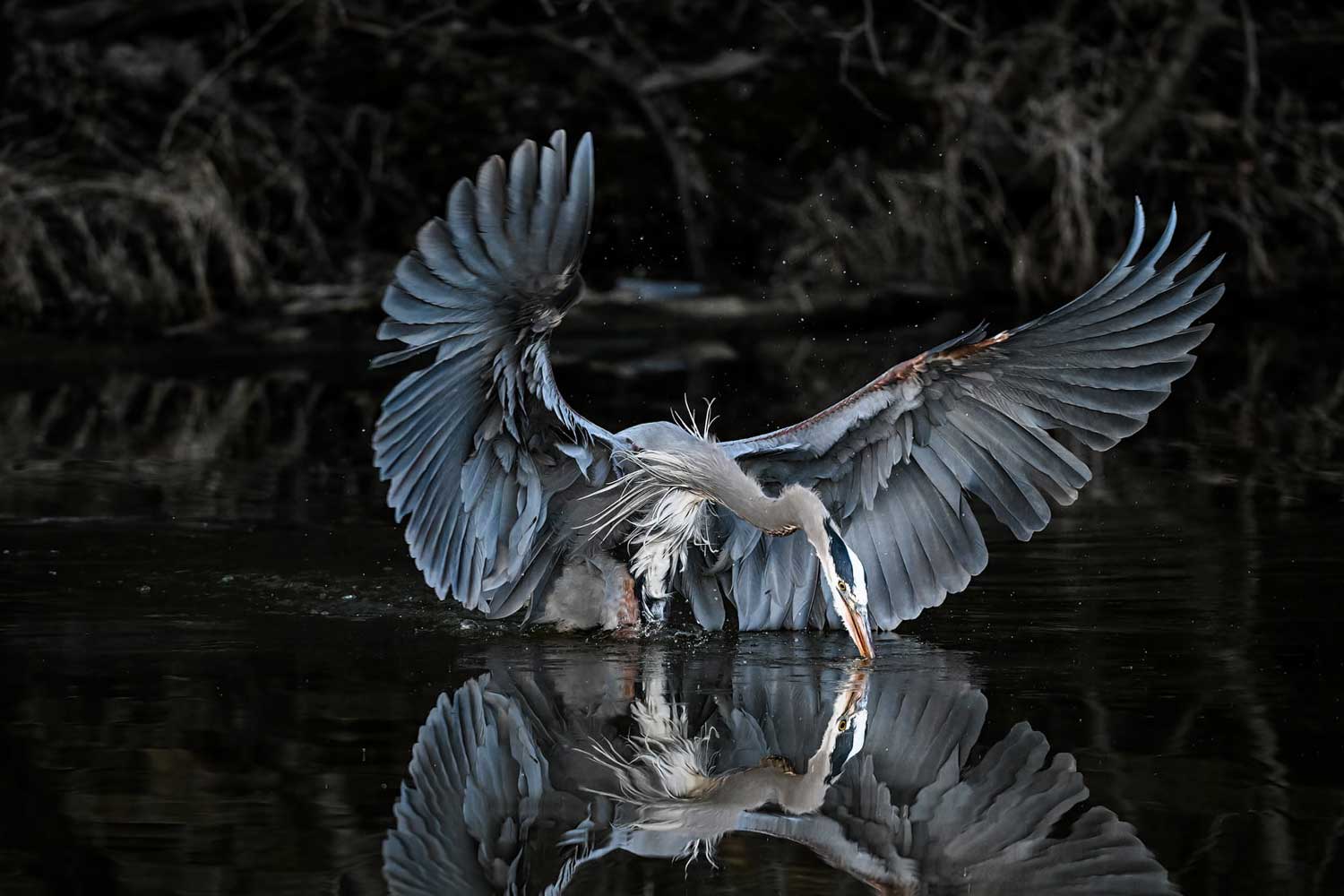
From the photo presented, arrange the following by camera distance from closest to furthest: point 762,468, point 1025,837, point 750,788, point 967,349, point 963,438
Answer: point 1025,837, point 750,788, point 967,349, point 963,438, point 762,468

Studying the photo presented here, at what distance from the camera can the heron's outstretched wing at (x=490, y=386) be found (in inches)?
206

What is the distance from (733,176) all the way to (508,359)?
362 inches

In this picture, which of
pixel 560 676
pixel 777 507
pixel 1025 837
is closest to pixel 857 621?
pixel 777 507

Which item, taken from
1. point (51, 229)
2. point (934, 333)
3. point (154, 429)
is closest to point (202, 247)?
point (51, 229)

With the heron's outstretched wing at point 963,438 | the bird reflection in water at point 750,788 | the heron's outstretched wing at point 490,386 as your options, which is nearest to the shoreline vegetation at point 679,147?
the heron's outstretched wing at point 490,386

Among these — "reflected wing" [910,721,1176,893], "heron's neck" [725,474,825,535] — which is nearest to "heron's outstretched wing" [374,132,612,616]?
"heron's neck" [725,474,825,535]

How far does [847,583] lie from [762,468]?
0.77m

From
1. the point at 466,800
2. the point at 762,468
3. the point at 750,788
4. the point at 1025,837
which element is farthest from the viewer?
the point at 762,468

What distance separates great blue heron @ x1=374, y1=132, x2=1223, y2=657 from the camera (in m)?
5.75

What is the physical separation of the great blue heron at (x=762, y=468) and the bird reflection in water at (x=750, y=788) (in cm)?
64

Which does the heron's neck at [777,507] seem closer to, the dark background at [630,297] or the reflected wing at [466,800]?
the dark background at [630,297]

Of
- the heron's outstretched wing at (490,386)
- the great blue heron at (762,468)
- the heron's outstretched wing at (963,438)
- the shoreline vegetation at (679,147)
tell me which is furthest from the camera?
→ the shoreline vegetation at (679,147)

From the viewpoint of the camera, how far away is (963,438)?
6.12m

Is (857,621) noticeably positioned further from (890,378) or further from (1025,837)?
(1025,837)
